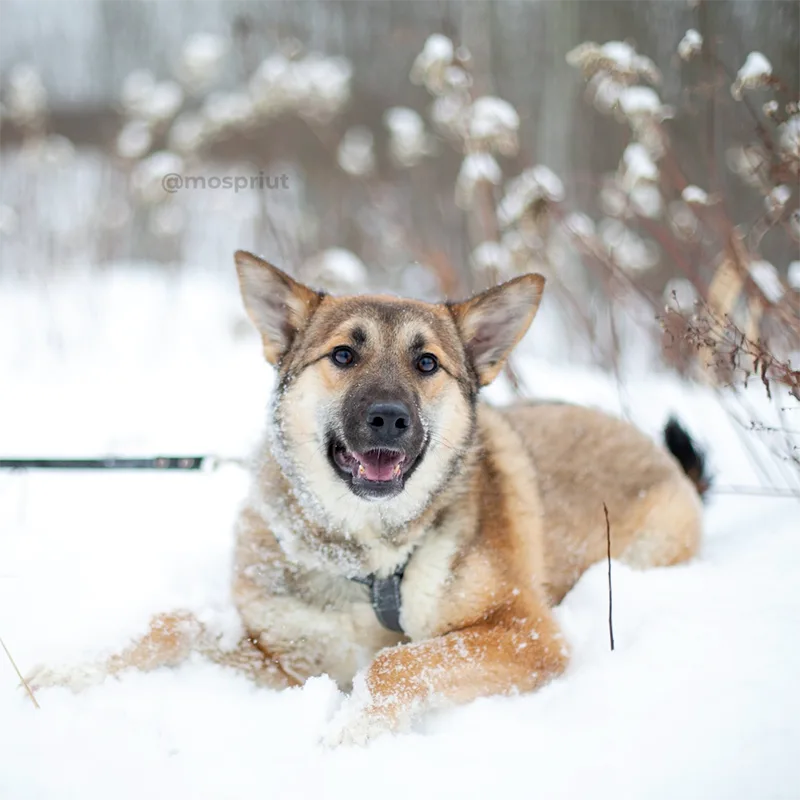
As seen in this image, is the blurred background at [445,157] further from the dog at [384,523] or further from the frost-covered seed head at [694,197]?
the dog at [384,523]

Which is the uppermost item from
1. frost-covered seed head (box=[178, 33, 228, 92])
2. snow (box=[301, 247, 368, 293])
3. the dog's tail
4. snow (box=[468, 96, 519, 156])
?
frost-covered seed head (box=[178, 33, 228, 92])

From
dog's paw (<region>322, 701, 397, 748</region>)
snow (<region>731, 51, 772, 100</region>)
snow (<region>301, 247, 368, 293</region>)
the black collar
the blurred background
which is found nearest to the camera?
dog's paw (<region>322, 701, 397, 748</region>)

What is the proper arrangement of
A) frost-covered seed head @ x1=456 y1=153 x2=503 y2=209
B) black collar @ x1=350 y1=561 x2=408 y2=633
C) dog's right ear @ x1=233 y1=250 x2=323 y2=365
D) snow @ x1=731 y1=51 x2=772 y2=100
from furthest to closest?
frost-covered seed head @ x1=456 y1=153 x2=503 y2=209 → snow @ x1=731 y1=51 x2=772 y2=100 → dog's right ear @ x1=233 y1=250 x2=323 y2=365 → black collar @ x1=350 y1=561 x2=408 y2=633

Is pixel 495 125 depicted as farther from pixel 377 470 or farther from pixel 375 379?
pixel 377 470

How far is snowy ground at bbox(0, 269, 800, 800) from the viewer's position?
171 cm

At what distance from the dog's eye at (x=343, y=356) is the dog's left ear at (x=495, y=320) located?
48cm

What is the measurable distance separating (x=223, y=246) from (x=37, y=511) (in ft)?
21.8

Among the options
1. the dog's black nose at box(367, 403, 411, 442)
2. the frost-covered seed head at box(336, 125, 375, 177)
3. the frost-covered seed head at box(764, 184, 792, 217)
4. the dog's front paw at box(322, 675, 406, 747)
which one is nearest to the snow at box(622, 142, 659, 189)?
the frost-covered seed head at box(764, 184, 792, 217)

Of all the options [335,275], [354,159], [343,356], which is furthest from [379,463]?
[354,159]

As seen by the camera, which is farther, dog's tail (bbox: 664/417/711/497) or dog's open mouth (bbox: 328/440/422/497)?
dog's tail (bbox: 664/417/711/497)

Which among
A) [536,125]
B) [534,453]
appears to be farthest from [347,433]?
[536,125]

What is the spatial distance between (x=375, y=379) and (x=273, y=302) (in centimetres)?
54

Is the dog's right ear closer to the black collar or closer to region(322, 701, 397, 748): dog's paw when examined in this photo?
the black collar

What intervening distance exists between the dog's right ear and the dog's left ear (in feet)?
1.97
